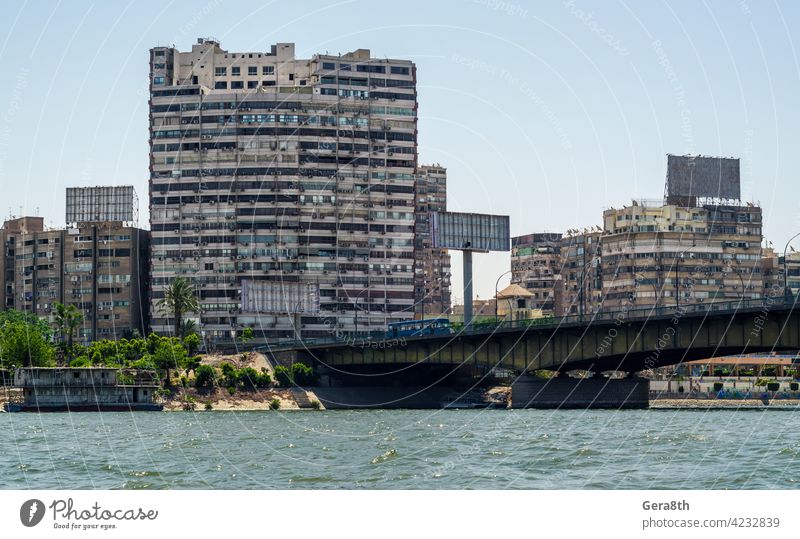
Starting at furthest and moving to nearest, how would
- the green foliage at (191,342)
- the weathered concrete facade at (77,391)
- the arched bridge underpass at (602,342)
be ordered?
1. the green foliage at (191,342)
2. the weathered concrete facade at (77,391)
3. the arched bridge underpass at (602,342)

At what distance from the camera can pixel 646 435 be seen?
98625mm

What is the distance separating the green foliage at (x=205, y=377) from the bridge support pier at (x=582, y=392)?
41.3 m

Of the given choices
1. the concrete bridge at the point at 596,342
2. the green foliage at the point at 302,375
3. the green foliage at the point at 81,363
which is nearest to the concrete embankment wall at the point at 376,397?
the green foliage at the point at 302,375

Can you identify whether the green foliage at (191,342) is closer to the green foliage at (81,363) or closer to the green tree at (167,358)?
the green tree at (167,358)

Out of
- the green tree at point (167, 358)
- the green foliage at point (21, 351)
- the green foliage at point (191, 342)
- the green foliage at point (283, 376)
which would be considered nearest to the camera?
the green tree at point (167, 358)

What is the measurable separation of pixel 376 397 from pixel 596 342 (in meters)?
41.3

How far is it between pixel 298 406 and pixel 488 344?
2827cm

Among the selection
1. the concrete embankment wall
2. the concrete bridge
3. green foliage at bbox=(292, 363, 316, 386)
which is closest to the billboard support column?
the concrete bridge

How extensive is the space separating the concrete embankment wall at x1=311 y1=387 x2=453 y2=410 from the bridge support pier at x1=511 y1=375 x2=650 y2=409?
1947cm

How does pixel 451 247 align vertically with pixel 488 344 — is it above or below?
above

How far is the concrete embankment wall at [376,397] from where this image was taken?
18450 centimetres
